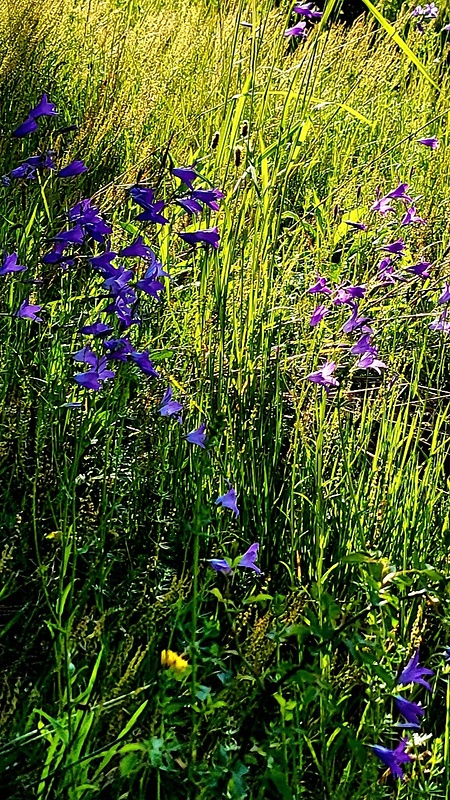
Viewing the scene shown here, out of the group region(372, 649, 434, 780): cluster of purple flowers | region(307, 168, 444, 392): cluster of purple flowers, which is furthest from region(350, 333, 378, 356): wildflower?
region(372, 649, 434, 780): cluster of purple flowers

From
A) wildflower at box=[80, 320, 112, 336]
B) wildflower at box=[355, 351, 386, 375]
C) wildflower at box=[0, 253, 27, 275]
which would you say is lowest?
wildflower at box=[355, 351, 386, 375]

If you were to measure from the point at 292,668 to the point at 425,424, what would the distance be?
1.24m

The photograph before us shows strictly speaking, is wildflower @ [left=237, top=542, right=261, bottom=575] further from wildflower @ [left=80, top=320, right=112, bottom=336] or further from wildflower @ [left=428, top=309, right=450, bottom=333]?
wildflower @ [left=428, top=309, right=450, bottom=333]

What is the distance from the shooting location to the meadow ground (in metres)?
1.07

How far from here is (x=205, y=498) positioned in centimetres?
160

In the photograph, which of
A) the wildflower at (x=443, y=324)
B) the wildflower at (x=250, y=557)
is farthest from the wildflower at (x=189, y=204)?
the wildflower at (x=443, y=324)

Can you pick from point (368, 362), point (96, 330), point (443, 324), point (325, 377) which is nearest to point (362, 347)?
point (368, 362)

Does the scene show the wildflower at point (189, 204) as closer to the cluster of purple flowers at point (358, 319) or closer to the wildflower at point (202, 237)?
the wildflower at point (202, 237)

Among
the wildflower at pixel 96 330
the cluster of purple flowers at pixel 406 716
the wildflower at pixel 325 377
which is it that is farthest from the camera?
the wildflower at pixel 325 377

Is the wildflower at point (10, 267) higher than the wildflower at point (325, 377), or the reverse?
the wildflower at point (10, 267)

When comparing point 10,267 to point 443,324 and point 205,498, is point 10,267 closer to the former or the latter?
point 205,498

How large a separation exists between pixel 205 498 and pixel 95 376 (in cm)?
39

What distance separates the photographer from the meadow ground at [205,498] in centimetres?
107

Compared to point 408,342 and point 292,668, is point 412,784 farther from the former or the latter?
point 408,342
